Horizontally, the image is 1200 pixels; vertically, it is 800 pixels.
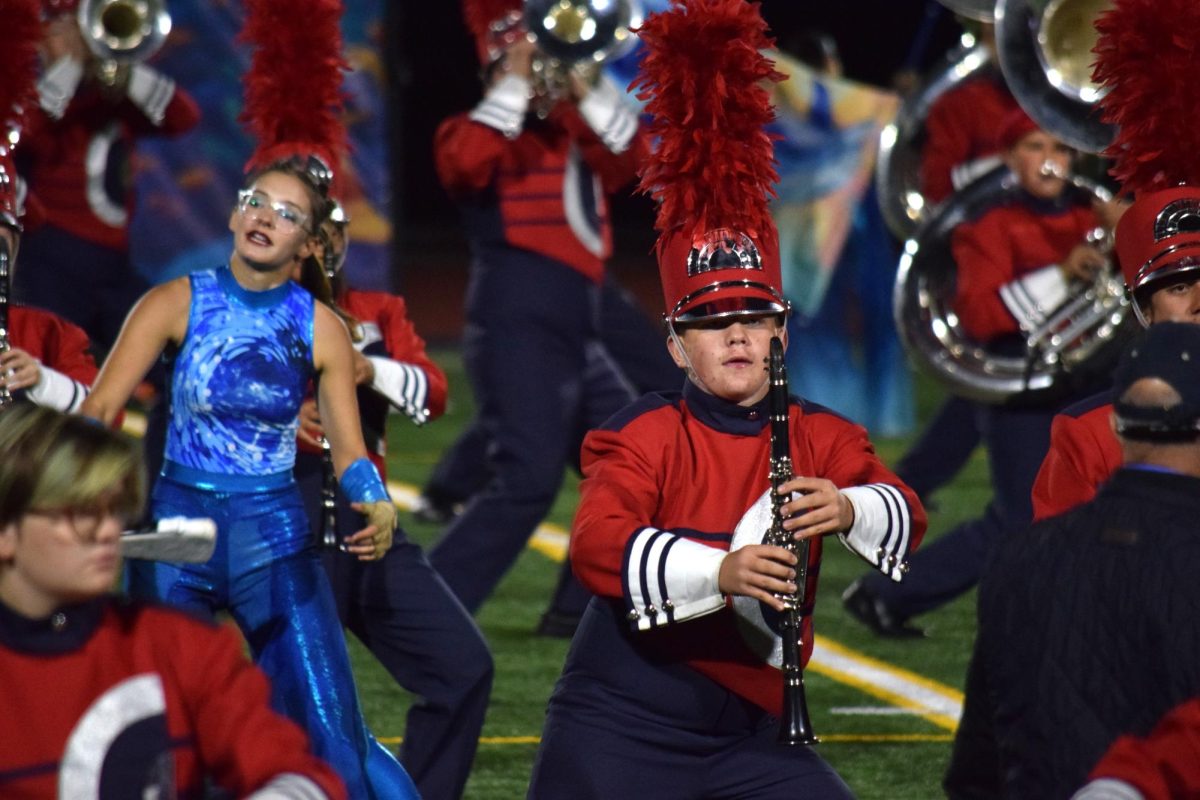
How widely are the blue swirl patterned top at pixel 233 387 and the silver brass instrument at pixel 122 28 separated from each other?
3759 millimetres

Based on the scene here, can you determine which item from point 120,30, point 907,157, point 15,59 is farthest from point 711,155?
point 907,157

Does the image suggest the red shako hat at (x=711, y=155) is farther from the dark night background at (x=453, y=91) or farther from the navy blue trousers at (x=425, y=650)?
the dark night background at (x=453, y=91)

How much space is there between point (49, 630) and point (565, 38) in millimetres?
4435

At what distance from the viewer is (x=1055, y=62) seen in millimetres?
6441

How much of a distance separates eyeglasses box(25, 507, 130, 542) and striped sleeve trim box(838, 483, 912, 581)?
127 cm

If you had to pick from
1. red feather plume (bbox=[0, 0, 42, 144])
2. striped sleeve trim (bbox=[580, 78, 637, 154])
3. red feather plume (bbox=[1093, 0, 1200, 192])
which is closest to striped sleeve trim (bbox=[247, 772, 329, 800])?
red feather plume (bbox=[1093, 0, 1200, 192])

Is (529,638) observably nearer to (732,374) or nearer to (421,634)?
(421,634)

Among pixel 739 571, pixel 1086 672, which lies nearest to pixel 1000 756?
pixel 1086 672

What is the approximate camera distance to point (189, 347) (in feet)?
13.6

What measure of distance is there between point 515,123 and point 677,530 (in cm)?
323

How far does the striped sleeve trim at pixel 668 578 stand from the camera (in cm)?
333

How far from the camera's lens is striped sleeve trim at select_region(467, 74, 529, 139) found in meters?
6.57

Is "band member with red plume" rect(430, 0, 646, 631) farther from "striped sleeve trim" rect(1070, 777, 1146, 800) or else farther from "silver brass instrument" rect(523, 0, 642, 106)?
"striped sleeve trim" rect(1070, 777, 1146, 800)

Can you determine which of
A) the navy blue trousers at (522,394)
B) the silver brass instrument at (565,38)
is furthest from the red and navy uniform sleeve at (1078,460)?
the silver brass instrument at (565,38)
